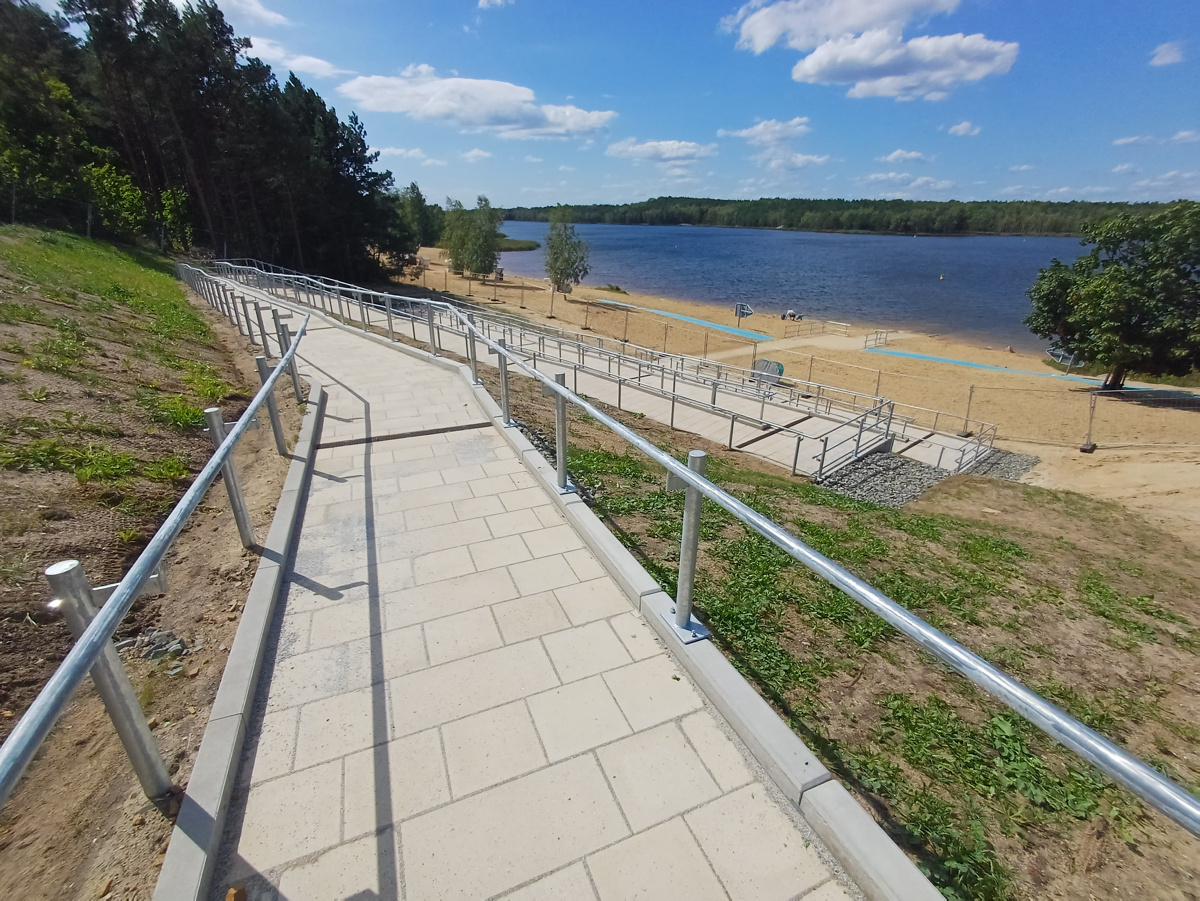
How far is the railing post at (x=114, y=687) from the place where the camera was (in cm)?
167

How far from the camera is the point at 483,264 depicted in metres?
52.2

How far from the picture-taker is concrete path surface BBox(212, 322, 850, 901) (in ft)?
6.24

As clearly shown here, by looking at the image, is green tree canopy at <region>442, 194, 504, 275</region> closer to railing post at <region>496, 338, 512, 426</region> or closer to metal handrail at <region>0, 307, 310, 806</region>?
railing post at <region>496, 338, 512, 426</region>

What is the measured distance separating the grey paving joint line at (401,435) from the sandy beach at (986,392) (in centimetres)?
1138

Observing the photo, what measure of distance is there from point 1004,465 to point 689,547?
1615 centimetres

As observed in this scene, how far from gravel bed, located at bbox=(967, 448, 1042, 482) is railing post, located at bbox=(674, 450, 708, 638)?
14073mm

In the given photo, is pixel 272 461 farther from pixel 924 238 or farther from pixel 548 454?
pixel 924 238

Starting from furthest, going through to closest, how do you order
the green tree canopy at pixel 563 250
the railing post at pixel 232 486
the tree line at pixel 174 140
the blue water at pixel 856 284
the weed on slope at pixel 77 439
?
the blue water at pixel 856 284, the green tree canopy at pixel 563 250, the tree line at pixel 174 140, the railing post at pixel 232 486, the weed on slope at pixel 77 439

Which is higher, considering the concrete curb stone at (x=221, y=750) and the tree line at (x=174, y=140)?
the tree line at (x=174, y=140)

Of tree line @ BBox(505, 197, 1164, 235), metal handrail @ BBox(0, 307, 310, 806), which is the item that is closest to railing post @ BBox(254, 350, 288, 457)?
metal handrail @ BBox(0, 307, 310, 806)

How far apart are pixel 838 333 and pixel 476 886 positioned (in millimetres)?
42483

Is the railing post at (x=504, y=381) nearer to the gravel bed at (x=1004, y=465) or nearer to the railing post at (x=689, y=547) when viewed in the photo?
the railing post at (x=689, y=547)

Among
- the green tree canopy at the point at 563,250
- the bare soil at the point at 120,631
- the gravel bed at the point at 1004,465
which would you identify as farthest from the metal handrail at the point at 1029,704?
the green tree canopy at the point at 563,250

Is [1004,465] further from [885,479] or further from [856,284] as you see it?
[856,284]
